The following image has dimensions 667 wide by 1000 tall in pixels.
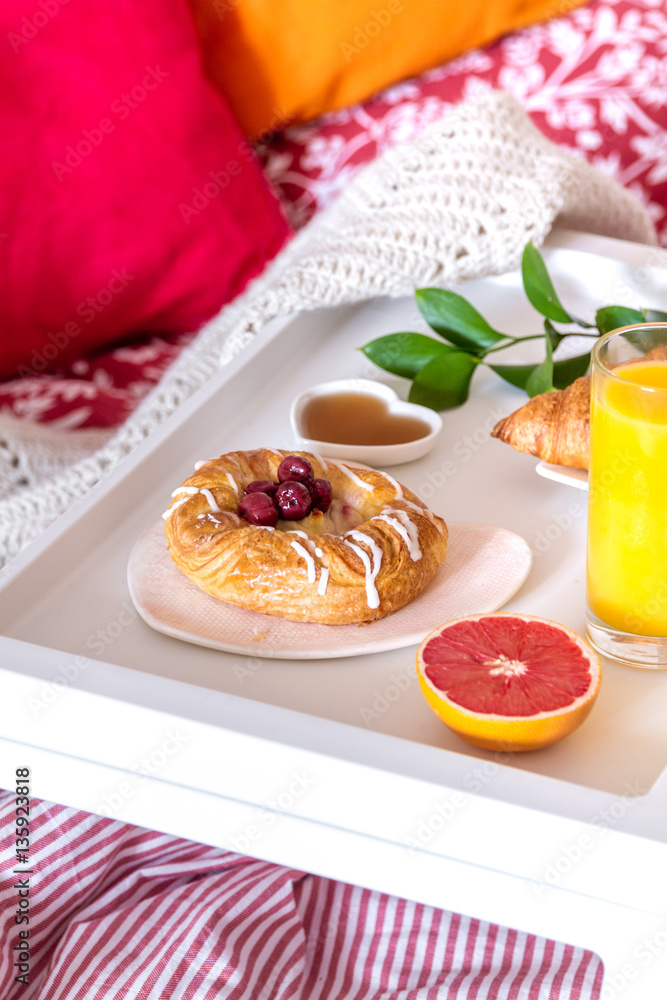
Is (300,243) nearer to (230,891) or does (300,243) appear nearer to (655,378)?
(655,378)

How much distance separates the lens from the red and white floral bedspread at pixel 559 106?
156 centimetres

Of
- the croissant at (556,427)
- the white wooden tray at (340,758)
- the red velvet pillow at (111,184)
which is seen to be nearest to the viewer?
the white wooden tray at (340,758)

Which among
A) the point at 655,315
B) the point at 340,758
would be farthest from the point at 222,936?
the point at 655,315

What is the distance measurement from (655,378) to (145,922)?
19.7 inches

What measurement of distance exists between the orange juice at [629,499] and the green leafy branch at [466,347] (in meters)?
0.26

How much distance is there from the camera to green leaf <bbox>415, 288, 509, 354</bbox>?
98cm

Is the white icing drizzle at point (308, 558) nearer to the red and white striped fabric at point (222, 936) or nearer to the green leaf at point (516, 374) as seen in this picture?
the red and white striped fabric at point (222, 936)

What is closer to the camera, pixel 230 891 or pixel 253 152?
pixel 230 891

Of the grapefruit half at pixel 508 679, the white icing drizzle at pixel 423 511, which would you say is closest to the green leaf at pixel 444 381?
the white icing drizzle at pixel 423 511

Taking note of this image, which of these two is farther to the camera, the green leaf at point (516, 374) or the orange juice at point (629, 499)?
the green leaf at point (516, 374)

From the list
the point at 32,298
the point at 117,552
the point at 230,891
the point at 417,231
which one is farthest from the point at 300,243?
the point at 230,891

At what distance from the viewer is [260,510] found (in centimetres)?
A: 73

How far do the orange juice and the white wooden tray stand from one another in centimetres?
4

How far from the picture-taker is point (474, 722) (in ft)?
1.89
